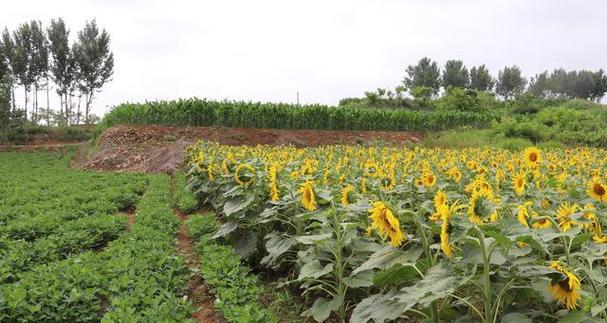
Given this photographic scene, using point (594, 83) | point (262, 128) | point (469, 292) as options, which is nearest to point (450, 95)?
point (262, 128)

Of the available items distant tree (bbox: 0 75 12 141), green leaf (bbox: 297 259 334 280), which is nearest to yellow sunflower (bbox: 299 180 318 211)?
green leaf (bbox: 297 259 334 280)

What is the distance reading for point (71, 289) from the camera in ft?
11.5

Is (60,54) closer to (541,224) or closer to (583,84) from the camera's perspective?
(541,224)

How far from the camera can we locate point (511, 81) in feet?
203

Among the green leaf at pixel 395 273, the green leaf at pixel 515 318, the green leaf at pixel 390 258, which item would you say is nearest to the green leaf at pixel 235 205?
the green leaf at pixel 390 258

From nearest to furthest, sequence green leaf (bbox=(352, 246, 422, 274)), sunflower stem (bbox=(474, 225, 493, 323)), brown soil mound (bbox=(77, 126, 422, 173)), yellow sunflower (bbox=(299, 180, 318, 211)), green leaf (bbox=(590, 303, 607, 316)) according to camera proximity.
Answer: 1. green leaf (bbox=(590, 303, 607, 316))
2. sunflower stem (bbox=(474, 225, 493, 323))
3. green leaf (bbox=(352, 246, 422, 274))
4. yellow sunflower (bbox=(299, 180, 318, 211))
5. brown soil mound (bbox=(77, 126, 422, 173))

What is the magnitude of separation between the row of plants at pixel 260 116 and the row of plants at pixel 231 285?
15.3 meters

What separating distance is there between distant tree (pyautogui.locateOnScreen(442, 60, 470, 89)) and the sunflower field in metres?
58.0

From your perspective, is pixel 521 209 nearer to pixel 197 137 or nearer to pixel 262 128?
pixel 197 137

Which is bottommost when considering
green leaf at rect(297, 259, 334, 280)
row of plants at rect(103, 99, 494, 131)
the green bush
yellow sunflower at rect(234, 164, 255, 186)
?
green leaf at rect(297, 259, 334, 280)

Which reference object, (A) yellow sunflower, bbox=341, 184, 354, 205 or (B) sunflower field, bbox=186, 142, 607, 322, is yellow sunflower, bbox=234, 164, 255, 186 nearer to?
(B) sunflower field, bbox=186, 142, 607, 322

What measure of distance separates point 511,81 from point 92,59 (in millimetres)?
49263

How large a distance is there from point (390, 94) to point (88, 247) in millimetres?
30837

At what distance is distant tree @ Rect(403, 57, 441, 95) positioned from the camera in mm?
61094
